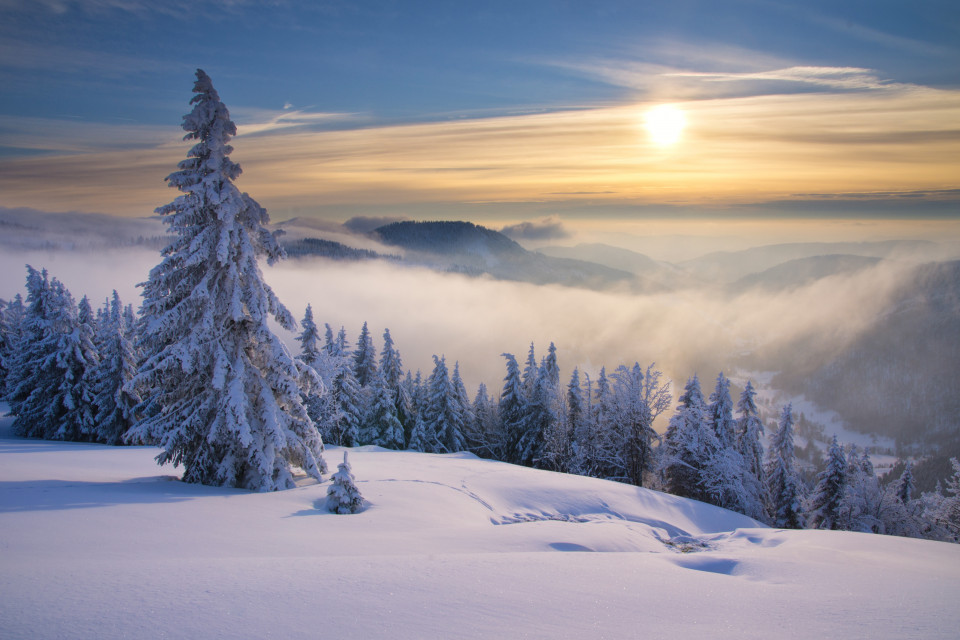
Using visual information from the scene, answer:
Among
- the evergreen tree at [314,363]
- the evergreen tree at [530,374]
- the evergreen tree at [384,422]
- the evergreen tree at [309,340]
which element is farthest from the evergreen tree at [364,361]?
the evergreen tree at [530,374]

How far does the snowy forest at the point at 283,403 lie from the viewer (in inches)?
537

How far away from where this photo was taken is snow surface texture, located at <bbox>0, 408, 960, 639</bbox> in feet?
14.2

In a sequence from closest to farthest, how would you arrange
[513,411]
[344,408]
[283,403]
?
1. [283,403]
2. [344,408]
3. [513,411]

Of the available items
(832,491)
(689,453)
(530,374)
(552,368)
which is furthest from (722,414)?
(530,374)

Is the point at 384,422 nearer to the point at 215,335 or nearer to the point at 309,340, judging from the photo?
the point at 309,340

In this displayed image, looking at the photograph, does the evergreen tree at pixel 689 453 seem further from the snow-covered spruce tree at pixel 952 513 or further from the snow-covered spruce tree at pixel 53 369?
the snow-covered spruce tree at pixel 53 369

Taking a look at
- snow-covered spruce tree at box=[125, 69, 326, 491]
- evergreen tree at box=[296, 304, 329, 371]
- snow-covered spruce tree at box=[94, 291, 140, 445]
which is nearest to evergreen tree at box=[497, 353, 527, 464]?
evergreen tree at box=[296, 304, 329, 371]

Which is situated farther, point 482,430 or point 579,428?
Answer: point 482,430

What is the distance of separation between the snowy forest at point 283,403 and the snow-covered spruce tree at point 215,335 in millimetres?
46

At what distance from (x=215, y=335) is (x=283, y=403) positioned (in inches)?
113

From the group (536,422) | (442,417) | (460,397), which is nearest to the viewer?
(536,422)

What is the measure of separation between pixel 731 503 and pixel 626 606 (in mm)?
29818

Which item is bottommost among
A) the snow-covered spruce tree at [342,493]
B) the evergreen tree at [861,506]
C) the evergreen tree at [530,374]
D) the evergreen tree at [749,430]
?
the evergreen tree at [861,506]

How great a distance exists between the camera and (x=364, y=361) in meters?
52.3
